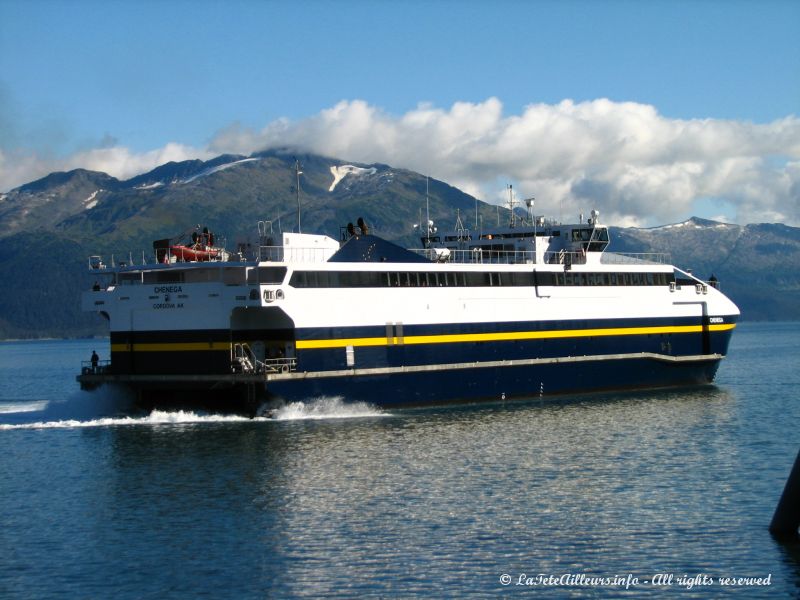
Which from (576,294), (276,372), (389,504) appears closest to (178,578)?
(389,504)

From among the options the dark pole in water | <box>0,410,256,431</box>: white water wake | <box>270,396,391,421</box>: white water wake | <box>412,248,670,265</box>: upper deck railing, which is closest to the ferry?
<box>412,248,670,265</box>: upper deck railing

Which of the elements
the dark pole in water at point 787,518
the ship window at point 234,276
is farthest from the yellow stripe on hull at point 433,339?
the dark pole in water at point 787,518

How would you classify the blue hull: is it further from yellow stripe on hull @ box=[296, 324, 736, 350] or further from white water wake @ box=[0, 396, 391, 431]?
yellow stripe on hull @ box=[296, 324, 736, 350]

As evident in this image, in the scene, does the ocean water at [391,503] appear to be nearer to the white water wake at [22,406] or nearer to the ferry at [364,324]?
the ferry at [364,324]

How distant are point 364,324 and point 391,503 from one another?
16550mm

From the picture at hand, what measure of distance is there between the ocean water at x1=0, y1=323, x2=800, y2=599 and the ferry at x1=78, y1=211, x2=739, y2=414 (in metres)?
1.40

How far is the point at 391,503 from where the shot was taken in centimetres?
2619

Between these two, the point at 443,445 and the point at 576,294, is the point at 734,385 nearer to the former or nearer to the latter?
the point at 576,294

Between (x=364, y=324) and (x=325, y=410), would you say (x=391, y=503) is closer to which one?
(x=325, y=410)

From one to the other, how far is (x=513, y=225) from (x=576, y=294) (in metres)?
7.16

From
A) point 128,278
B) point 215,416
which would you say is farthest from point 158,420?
point 128,278

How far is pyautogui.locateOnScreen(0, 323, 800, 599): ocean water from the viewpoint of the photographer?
20.4 metres

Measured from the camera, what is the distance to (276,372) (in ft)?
129

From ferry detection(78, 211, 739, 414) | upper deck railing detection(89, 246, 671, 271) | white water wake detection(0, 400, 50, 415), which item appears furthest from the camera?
white water wake detection(0, 400, 50, 415)
